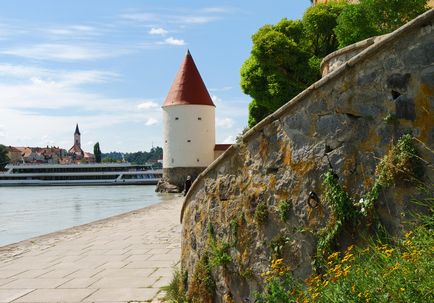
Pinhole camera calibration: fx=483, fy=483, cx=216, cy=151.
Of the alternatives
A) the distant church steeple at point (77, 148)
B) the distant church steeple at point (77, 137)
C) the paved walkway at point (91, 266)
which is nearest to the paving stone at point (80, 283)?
the paved walkway at point (91, 266)

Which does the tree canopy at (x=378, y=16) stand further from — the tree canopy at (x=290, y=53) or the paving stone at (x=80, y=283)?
the paving stone at (x=80, y=283)

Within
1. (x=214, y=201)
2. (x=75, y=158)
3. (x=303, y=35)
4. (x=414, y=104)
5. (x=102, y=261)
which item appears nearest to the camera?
(x=414, y=104)

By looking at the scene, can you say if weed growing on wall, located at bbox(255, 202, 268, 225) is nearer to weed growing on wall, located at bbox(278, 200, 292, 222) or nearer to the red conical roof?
weed growing on wall, located at bbox(278, 200, 292, 222)

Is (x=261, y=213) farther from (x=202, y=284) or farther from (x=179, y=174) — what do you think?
(x=179, y=174)

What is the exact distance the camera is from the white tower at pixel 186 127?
172 ft

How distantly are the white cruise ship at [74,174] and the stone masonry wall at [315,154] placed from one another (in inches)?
3118

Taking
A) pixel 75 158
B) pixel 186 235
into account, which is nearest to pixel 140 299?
pixel 186 235

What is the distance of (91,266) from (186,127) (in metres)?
45.0

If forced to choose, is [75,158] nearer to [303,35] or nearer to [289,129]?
[303,35]

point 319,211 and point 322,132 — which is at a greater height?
point 322,132

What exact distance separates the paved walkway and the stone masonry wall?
1823mm

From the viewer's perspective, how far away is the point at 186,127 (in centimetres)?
5275

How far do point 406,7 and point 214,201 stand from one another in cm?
864

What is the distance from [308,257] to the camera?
3.74 m
